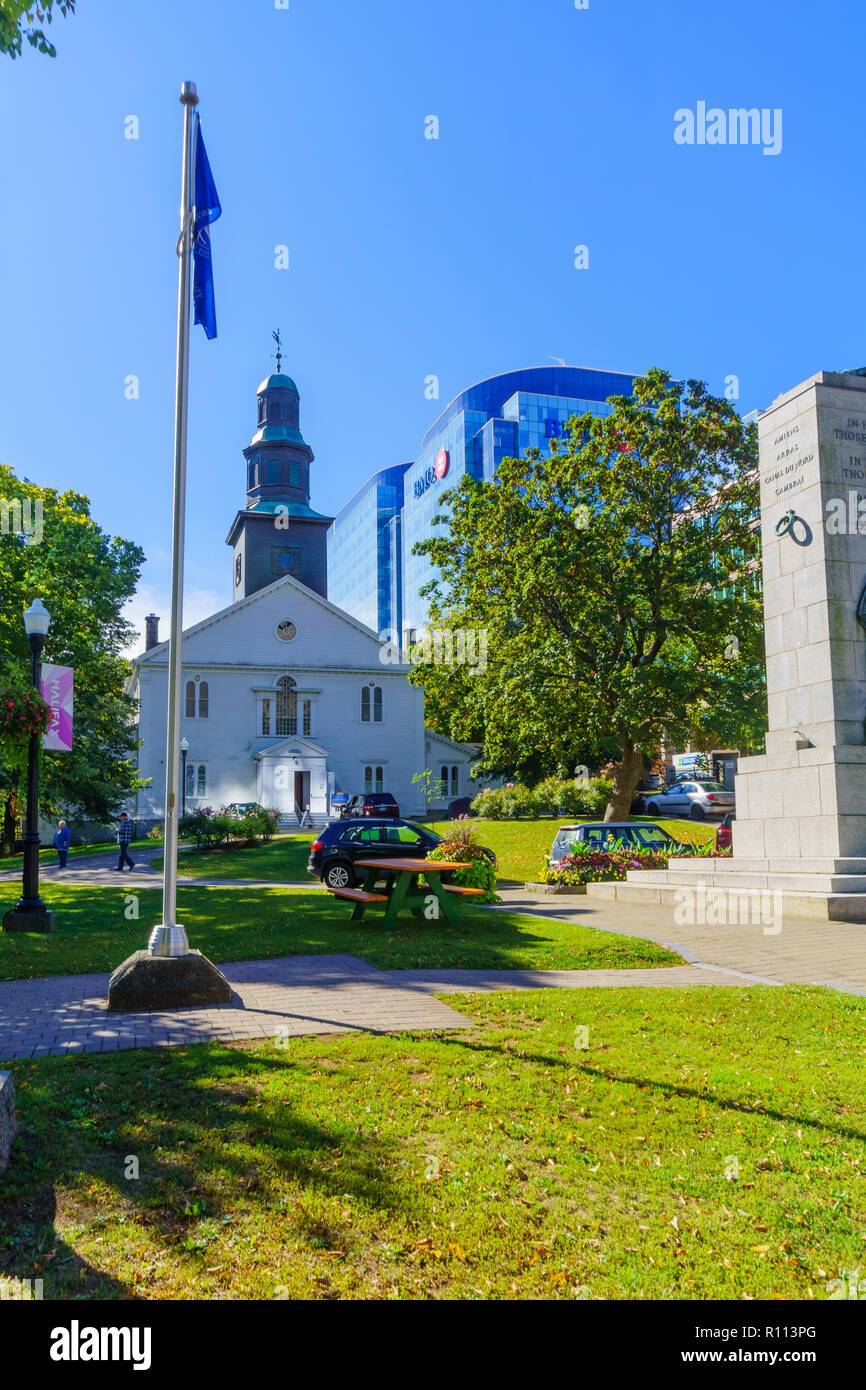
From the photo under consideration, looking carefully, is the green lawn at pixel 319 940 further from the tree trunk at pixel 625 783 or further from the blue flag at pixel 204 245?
the tree trunk at pixel 625 783

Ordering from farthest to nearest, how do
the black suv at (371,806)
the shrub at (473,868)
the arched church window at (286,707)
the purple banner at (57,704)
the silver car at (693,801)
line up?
the arched church window at (286,707) < the silver car at (693,801) < the black suv at (371,806) < the shrub at (473,868) < the purple banner at (57,704)

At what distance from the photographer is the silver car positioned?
40031 millimetres

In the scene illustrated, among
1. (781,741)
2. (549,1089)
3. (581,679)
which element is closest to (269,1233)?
(549,1089)

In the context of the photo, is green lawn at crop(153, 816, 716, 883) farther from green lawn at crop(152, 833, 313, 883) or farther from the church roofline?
the church roofline

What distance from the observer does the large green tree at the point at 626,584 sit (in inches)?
1067

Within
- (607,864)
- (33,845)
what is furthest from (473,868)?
(33,845)

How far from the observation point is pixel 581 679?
27422 mm

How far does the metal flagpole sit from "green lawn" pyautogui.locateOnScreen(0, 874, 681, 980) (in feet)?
8.00

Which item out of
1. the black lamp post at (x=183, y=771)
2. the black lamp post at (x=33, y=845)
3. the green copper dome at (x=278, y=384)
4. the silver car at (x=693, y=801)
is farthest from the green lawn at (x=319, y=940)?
the green copper dome at (x=278, y=384)

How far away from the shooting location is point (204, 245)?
9.34 meters

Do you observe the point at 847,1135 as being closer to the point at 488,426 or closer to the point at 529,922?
the point at 529,922

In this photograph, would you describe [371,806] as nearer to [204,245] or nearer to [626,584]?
[626,584]

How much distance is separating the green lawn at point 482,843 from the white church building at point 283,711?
31.8 ft

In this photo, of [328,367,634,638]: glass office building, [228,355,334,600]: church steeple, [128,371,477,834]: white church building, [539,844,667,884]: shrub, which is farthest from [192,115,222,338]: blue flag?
[328,367,634,638]: glass office building
